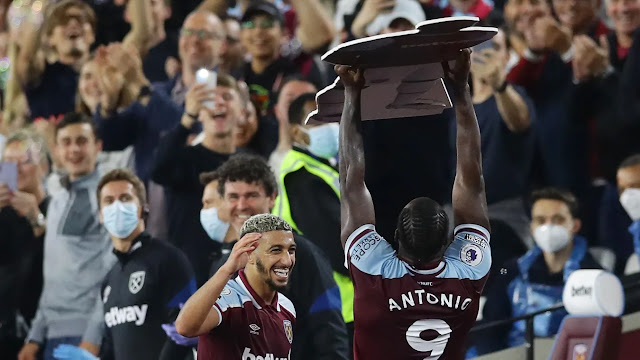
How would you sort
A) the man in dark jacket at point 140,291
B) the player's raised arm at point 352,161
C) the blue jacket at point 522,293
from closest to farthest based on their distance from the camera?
the player's raised arm at point 352,161 < the man in dark jacket at point 140,291 < the blue jacket at point 522,293

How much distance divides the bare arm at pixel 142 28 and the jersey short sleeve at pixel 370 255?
6.14 metres

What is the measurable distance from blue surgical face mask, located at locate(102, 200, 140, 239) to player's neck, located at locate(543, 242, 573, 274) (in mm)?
2799

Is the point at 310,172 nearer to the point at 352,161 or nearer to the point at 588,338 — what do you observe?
the point at 588,338

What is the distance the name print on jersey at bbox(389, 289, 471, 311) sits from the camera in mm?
5453

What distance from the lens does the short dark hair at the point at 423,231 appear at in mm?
5449

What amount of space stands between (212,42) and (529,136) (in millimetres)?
2682

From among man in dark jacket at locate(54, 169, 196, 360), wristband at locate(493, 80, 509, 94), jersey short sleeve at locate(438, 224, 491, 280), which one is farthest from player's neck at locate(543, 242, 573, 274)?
jersey short sleeve at locate(438, 224, 491, 280)

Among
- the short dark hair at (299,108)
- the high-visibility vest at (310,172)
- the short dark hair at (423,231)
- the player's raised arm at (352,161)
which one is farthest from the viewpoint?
the short dark hair at (299,108)

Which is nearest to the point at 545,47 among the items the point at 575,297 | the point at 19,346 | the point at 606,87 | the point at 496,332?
the point at 606,87

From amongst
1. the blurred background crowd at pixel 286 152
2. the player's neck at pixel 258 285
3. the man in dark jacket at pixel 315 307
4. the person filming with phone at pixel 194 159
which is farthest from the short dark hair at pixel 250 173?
the player's neck at pixel 258 285

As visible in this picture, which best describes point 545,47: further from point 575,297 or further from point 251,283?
point 251,283

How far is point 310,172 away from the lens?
8328 mm

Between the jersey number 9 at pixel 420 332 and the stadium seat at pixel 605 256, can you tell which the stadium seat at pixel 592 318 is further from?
the stadium seat at pixel 605 256

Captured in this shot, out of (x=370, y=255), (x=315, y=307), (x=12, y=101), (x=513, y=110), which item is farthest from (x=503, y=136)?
(x=12, y=101)
